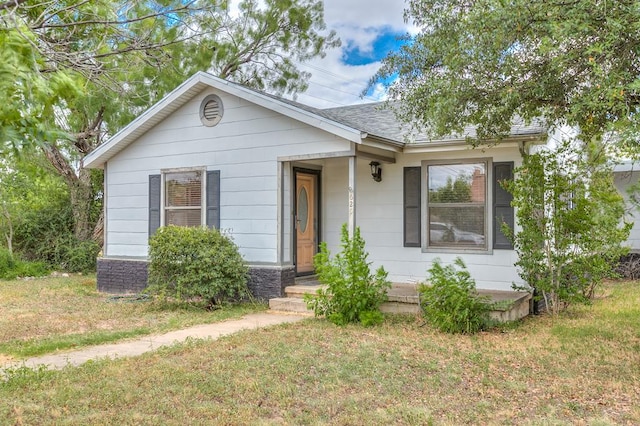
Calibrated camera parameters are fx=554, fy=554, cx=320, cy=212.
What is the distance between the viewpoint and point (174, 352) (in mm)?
5828

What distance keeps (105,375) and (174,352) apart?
942 mm

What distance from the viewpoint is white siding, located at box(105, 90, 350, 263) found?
30.0 feet

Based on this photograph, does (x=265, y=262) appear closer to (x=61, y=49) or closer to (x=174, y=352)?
(x=174, y=352)

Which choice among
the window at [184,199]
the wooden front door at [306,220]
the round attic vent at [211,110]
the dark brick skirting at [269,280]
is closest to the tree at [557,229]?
the dark brick skirting at [269,280]

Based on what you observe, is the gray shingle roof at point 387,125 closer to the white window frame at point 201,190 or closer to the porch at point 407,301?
the porch at point 407,301

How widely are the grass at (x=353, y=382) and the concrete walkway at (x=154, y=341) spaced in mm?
385

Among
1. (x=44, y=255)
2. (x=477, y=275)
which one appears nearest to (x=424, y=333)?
(x=477, y=275)

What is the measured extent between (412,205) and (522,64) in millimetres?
3768

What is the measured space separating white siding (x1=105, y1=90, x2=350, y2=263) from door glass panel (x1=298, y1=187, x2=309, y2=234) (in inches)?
31.1

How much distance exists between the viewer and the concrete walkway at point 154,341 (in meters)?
5.62

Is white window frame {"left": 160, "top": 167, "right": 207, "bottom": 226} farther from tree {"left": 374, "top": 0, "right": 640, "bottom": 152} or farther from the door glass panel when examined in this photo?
tree {"left": 374, "top": 0, "right": 640, "bottom": 152}

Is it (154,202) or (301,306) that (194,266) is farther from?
(154,202)

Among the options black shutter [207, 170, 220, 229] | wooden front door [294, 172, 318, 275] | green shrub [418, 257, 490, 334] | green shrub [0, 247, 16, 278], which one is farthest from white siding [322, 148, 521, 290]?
green shrub [0, 247, 16, 278]

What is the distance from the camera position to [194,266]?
850cm
